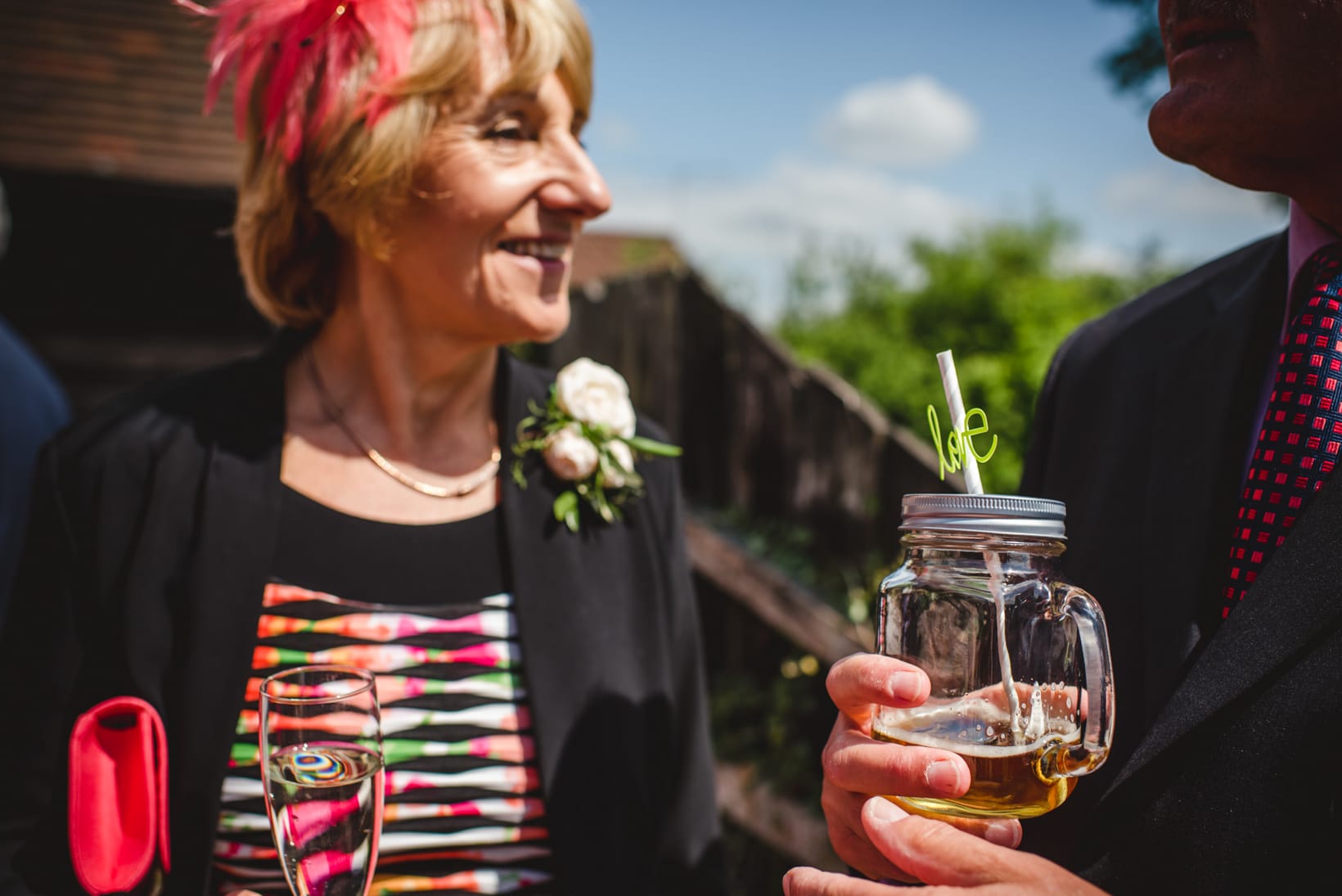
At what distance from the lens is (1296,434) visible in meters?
1.41

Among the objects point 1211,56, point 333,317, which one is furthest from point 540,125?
point 1211,56

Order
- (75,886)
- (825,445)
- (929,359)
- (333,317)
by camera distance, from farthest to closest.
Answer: (929,359)
(825,445)
(333,317)
(75,886)

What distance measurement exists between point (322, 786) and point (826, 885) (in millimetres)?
721

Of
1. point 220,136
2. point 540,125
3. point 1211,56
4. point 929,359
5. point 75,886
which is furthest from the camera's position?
point 220,136

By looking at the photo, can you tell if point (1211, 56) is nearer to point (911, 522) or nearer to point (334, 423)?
point (911, 522)

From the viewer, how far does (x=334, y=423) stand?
2352 mm

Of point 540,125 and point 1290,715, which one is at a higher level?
point 540,125

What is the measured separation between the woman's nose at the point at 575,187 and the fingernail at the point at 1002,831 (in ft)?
5.19

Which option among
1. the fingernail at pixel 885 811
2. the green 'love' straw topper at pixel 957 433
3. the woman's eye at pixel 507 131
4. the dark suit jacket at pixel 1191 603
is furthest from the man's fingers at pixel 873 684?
the woman's eye at pixel 507 131

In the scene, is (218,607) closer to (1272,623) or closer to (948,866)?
(948,866)

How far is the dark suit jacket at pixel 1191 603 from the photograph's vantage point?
48.9 inches

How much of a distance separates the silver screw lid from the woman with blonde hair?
1193 mm

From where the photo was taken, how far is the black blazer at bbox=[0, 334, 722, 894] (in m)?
1.93

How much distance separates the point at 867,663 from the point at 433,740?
1.15 m
